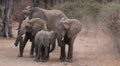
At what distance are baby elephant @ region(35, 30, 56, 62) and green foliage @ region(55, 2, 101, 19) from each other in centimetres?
1560

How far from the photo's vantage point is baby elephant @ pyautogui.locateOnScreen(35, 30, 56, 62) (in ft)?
51.3

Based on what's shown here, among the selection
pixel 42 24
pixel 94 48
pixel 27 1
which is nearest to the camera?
pixel 42 24

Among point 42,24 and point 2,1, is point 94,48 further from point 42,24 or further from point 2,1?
point 2,1

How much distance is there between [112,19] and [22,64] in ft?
15.1

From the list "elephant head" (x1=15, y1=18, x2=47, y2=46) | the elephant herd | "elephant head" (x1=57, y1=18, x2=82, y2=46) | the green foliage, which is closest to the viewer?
"elephant head" (x1=57, y1=18, x2=82, y2=46)

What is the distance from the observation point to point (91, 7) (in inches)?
1325

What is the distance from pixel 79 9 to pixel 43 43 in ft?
58.8

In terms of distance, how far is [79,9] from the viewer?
109 feet

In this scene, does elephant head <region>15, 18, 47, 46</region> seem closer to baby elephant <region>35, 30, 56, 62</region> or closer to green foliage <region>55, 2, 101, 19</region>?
baby elephant <region>35, 30, 56, 62</region>

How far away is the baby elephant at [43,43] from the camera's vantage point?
51.3 ft

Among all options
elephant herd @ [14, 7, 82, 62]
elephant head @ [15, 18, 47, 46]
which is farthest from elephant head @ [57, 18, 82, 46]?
elephant head @ [15, 18, 47, 46]

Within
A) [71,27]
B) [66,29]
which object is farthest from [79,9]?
[66,29]

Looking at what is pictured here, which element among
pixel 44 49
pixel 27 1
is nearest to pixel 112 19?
pixel 44 49

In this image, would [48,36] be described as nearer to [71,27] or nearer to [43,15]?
[71,27]
